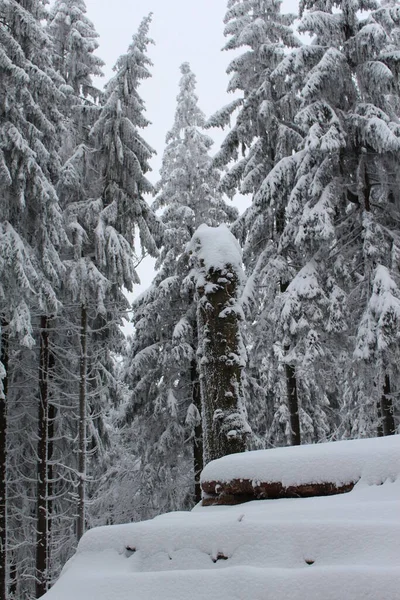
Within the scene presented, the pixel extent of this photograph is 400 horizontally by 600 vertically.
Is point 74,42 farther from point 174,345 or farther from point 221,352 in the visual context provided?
point 221,352

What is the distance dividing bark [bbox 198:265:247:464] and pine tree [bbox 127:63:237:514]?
10.0m

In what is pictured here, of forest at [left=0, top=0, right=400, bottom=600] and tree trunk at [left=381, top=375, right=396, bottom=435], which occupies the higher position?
forest at [left=0, top=0, right=400, bottom=600]

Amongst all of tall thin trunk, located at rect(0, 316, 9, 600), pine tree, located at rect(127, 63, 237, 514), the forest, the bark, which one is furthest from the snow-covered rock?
pine tree, located at rect(127, 63, 237, 514)

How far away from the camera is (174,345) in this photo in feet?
53.8

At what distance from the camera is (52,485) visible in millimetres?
15836

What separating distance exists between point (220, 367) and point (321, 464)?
7.23ft

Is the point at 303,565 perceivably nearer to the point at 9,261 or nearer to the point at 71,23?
the point at 9,261

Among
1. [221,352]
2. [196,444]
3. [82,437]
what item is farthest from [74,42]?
[221,352]

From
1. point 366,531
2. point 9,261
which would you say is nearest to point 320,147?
point 9,261

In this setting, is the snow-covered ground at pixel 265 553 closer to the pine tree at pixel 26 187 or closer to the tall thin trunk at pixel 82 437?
the pine tree at pixel 26 187

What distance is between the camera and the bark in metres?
5.59

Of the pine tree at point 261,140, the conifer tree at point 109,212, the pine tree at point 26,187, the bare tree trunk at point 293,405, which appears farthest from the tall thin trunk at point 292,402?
the pine tree at point 26,187

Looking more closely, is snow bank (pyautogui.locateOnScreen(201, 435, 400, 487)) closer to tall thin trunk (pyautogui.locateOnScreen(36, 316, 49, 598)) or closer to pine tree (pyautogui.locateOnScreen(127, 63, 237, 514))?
tall thin trunk (pyautogui.locateOnScreen(36, 316, 49, 598))

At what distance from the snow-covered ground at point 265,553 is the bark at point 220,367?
204cm
